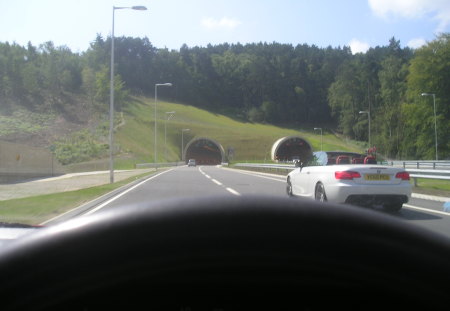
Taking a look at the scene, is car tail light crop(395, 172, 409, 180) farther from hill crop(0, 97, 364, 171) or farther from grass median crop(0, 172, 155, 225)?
hill crop(0, 97, 364, 171)

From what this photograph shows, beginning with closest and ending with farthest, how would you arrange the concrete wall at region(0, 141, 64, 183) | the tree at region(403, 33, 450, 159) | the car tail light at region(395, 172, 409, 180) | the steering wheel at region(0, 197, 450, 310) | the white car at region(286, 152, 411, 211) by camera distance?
the steering wheel at region(0, 197, 450, 310) → the white car at region(286, 152, 411, 211) → the car tail light at region(395, 172, 409, 180) → the concrete wall at region(0, 141, 64, 183) → the tree at region(403, 33, 450, 159)

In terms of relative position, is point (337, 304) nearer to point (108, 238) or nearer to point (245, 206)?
point (245, 206)

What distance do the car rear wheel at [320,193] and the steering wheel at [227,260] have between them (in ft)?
32.0

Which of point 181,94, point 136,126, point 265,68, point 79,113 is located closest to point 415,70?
point 136,126

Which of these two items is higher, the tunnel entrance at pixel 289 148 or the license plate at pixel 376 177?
the tunnel entrance at pixel 289 148

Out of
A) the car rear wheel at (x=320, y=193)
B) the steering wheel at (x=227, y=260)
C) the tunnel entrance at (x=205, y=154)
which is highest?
the tunnel entrance at (x=205, y=154)

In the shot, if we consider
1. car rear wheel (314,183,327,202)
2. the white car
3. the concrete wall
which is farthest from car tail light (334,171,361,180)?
the concrete wall

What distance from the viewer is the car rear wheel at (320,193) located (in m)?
10.7

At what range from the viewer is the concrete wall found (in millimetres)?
31156

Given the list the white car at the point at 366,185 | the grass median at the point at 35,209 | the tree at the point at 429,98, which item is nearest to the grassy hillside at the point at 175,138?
the tree at the point at 429,98

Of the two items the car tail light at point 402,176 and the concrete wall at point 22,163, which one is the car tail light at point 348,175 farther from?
the concrete wall at point 22,163

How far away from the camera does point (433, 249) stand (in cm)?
103

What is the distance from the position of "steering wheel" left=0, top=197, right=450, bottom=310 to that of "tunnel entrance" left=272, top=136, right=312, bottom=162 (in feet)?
287

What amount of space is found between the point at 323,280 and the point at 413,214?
33.8 feet
